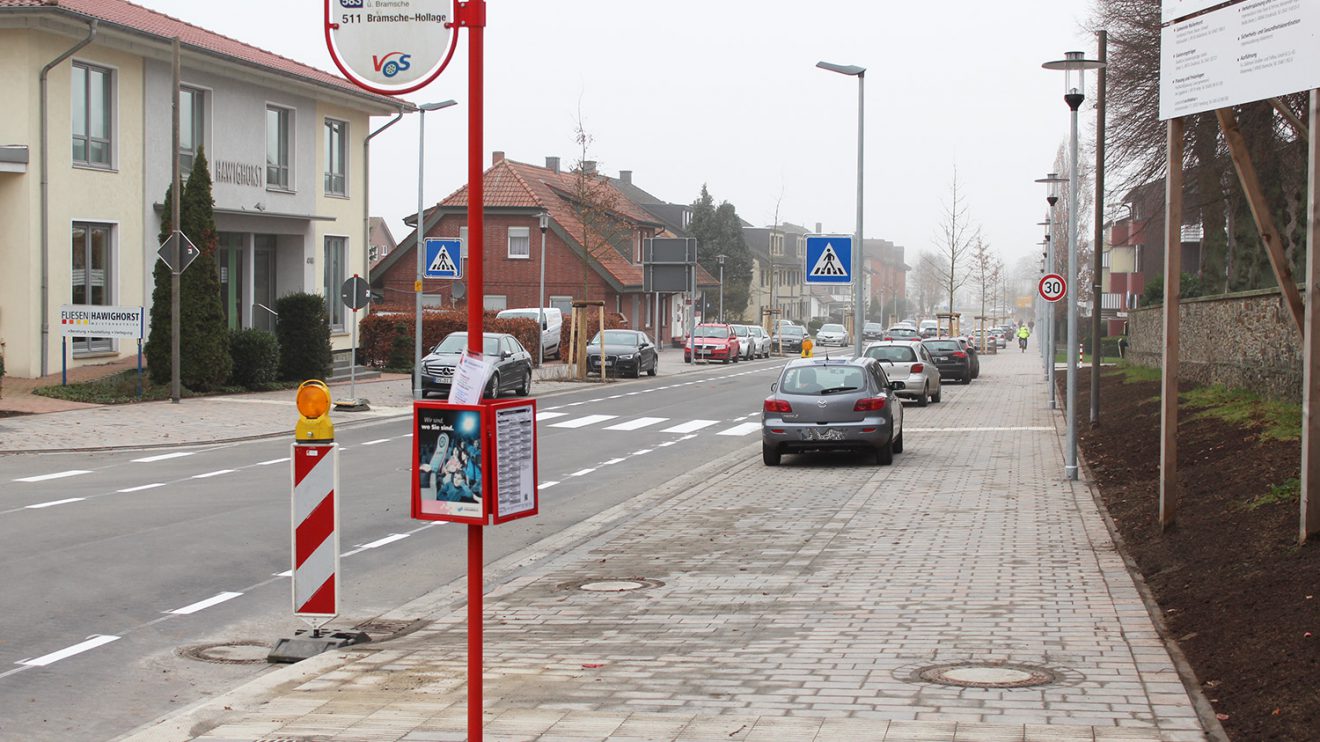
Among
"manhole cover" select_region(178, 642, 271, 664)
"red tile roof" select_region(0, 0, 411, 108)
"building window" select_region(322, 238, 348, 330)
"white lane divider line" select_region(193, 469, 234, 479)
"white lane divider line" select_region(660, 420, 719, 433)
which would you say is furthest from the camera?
"building window" select_region(322, 238, 348, 330)

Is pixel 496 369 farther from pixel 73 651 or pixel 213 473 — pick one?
pixel 73 651

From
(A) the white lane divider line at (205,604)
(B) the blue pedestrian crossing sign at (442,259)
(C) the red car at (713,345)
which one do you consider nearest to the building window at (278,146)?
(B) the blue pedestrian crossing sign at (442,259)

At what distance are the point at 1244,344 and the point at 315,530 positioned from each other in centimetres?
1515

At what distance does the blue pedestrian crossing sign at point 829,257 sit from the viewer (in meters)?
23.7

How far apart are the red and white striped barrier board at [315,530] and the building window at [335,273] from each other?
31.7 m

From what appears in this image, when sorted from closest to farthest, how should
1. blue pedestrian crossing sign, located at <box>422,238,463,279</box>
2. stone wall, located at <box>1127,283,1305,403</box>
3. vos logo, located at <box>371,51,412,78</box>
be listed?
1. vos logo, located at <box>371,51,412,78</box>
2. stone wall, located at <box>1127,283,1305,403</box>
3. blue pedestrian crossing sign, located at <box>422,238,463,279</box>

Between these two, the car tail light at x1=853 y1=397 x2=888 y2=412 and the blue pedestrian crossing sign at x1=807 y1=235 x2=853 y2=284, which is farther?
the blue pedestrian crossing sign at x1=807 y1=235 x2=853 y2=284

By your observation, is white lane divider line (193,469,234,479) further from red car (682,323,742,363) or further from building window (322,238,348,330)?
red car (682,323,742,363)

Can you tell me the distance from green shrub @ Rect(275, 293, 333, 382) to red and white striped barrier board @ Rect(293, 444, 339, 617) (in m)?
25.4

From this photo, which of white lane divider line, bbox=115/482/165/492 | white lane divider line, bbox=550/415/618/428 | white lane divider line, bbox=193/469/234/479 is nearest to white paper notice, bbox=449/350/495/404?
white lane divider line, bbox=115/482/165/492

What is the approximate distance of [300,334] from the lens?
32750 millimetres

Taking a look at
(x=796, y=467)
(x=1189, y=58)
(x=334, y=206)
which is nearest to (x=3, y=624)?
(x=1189, y=58)

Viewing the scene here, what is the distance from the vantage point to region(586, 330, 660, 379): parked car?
4366 centimetres

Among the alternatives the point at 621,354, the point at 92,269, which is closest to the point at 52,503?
the point at 92,269
